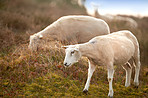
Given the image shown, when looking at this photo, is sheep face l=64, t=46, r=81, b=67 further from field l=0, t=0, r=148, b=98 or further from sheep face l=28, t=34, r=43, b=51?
sheep face l=28, t=34, r=43, b=51

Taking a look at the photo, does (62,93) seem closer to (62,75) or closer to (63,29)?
(62,75)

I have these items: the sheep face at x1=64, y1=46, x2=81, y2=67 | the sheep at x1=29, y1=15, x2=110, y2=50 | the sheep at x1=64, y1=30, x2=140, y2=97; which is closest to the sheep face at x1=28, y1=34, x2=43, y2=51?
the sheep at x1=29, y1=15, x2=110, y2=50

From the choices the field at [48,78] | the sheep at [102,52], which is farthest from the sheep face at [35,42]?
the sheep at [102,52]

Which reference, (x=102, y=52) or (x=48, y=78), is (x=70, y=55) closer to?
(x=102, y=52)

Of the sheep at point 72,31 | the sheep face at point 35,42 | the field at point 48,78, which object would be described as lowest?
the field at point 48,78

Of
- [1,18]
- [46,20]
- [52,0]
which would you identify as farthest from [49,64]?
[52,0]

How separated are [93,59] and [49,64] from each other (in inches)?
74.9

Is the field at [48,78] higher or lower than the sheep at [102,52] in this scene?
lower

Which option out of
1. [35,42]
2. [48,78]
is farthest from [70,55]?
[35,42]

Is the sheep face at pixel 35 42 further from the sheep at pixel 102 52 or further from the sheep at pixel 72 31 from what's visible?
the sheep at pixel 102 52

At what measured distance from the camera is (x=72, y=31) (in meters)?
6.56

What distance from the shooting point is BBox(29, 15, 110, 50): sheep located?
648 cm

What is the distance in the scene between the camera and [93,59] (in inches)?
156

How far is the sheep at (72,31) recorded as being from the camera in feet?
21.3
